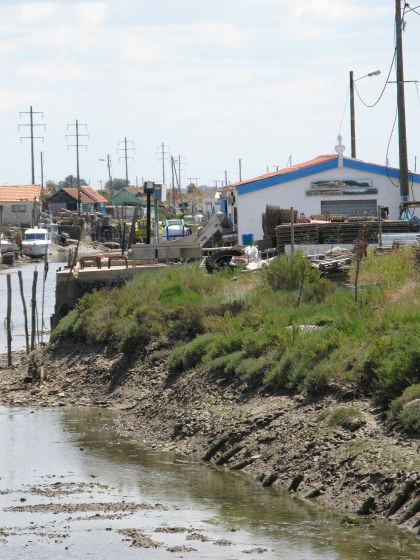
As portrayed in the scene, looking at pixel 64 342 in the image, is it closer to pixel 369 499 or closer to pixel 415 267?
pixel 415 267

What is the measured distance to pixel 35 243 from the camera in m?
89.8

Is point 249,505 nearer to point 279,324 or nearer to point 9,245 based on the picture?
point 279,324

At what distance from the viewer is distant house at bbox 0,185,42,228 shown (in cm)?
10494

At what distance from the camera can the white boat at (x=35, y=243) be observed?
8981 centimetres

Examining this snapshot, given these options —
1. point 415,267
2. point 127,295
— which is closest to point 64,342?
point 127,295

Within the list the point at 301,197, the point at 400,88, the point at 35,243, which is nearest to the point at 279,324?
the point at 400,88

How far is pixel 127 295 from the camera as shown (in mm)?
26828

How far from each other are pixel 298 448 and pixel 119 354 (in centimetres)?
988

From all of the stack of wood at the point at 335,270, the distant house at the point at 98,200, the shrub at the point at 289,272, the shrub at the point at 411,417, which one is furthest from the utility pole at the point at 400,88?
the distant house at the point at 98,200

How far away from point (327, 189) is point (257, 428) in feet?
88.5

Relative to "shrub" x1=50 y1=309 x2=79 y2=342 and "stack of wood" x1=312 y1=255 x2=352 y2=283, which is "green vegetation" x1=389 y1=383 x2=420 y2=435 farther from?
"shrub" x1=50 y1=309 x2=79 y2=342

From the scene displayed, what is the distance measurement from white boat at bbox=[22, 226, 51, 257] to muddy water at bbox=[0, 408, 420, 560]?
71.8m

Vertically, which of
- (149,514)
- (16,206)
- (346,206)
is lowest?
(149,514)

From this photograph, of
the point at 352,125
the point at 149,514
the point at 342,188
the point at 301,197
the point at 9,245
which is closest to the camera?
the point at 149,514
